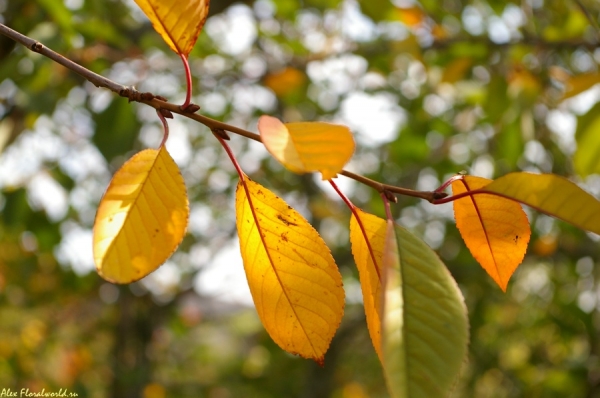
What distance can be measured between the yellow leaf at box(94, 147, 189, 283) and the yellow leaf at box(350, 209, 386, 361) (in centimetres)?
15

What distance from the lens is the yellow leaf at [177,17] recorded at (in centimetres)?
51

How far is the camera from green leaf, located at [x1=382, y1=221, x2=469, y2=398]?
0.37 meters

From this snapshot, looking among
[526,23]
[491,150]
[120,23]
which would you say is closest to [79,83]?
[120,23]

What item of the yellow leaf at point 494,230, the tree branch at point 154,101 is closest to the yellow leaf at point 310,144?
the tree branch at point 154,101

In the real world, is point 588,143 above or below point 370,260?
below

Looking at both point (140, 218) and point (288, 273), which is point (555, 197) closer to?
point (288, 273)

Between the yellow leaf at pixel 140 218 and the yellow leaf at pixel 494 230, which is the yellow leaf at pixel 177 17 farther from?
the yellow leaf at pixel 494 230

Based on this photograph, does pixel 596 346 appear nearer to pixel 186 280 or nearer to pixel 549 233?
pixel 549 233

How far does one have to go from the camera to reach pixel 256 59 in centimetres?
285

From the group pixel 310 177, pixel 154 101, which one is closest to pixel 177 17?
pixel 154 101

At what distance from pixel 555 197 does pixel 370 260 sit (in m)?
0.16

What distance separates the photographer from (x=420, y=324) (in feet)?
1.30

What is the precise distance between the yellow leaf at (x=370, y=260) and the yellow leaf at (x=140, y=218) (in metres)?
0.15

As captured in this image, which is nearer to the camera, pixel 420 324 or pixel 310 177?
pixel 420 324
